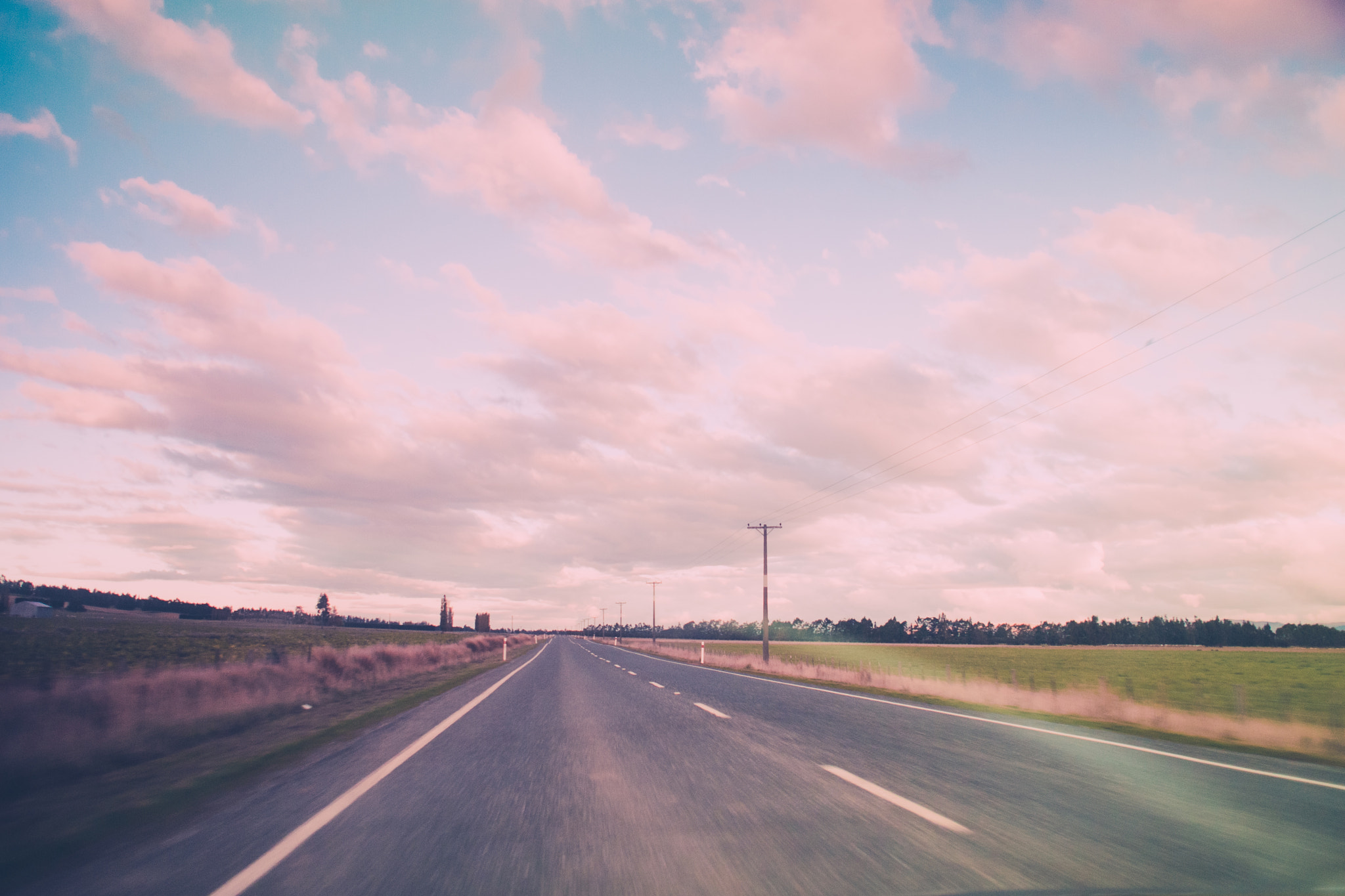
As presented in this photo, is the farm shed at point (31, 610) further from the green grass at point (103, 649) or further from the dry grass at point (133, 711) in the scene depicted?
the dry grass at point (133, 711)

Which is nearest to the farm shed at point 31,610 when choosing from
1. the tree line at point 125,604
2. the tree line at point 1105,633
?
the tree line at point 125,604

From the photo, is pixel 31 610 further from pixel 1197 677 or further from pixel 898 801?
pixel 1197 677

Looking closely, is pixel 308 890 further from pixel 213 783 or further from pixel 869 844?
pixel 213 783

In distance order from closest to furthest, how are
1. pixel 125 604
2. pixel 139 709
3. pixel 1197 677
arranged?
pixel 139 709 < pixel 1197 677 < pixel 125 604

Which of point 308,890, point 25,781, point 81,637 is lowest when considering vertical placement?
point 81,637

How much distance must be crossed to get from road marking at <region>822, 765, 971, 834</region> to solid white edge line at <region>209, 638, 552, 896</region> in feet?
14.8

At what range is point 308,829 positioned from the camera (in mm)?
5164

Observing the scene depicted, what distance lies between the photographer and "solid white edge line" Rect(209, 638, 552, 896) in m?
4.01

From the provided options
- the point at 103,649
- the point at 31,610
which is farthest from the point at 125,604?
the point at 103,649

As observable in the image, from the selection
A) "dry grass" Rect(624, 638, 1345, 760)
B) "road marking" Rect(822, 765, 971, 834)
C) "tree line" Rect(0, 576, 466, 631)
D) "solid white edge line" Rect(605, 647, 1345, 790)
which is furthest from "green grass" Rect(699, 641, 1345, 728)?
"tree line" Rect(0, 576, 466, 631)

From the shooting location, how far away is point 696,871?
4160 mm

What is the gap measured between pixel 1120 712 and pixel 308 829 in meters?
16.9

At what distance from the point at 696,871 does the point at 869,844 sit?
121 cm

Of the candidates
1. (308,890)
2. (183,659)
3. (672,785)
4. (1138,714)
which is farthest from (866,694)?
(183,659)
